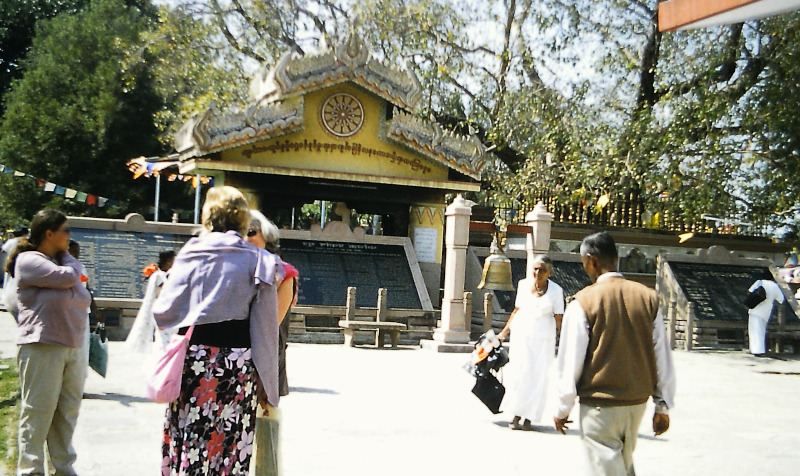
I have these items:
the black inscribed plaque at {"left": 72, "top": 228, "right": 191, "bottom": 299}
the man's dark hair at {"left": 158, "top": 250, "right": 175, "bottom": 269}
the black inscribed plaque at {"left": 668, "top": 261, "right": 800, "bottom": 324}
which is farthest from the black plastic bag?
the black inscribed plaque at {"left": 668, "top": 261, "right": 800, "bottom": 324}

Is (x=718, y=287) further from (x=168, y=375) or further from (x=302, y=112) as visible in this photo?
(x=168, y=375)

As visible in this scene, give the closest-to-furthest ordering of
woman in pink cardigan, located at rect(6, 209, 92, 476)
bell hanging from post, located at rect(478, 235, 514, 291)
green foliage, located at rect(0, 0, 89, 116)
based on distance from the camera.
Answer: woman in pink cardigan, located at rect(6, 209, 92, 476) < bell hanging from post, located at rect(478, 235, 514, 291) < green foliage, located at rect(0, 0, 89, 116)

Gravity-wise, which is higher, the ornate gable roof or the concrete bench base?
the ornate gable roof

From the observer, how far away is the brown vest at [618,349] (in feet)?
15.7

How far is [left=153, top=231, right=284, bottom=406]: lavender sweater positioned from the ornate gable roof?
1246cm

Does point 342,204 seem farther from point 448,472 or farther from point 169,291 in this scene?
point 169,291

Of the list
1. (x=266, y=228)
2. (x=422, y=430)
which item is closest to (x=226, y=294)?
(x=266, y=228)

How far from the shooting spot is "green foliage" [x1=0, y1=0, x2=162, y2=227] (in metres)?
31.7

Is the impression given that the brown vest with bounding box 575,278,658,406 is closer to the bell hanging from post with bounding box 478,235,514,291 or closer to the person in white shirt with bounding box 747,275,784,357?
the bell hanging from post with bounding box 478,235,514,291

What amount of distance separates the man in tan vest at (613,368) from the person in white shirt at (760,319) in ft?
42.8

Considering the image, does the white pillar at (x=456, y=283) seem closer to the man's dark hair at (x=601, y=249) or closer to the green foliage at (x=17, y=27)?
the man's dark hair at (x=601, y=249)

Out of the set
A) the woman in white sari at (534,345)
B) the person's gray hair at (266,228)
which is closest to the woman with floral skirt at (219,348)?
the person's gray hair at (266,228)

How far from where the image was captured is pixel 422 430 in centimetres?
843

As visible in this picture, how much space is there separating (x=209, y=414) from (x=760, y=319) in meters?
14.9
